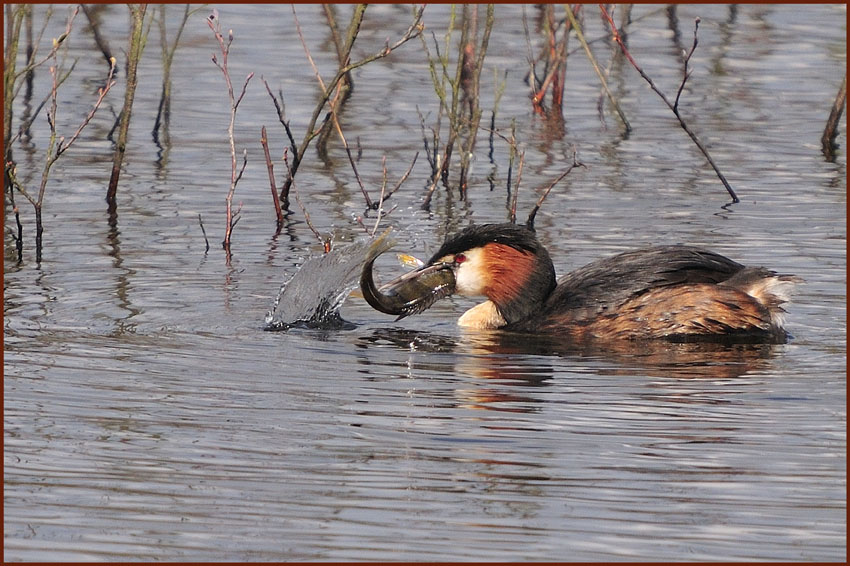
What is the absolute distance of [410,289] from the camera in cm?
820

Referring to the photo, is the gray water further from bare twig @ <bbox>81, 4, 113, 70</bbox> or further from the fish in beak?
bare twig @ <bbox>81, 4, 113, 70</bbox>

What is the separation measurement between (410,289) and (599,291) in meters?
0.97

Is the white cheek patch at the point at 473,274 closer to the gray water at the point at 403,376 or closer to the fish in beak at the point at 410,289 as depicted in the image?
the fish in beak at the point at 410,289

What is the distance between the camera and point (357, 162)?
12.0m

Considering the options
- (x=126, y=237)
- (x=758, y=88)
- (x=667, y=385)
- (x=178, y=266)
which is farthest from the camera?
(x=758, y=88)

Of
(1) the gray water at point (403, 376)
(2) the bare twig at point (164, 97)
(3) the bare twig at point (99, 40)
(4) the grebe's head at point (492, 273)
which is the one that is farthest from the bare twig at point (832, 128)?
(3) the bare twig at point (99, 40)

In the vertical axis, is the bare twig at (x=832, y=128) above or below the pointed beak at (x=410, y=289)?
below

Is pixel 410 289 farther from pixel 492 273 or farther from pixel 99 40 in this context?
pixel 99 40

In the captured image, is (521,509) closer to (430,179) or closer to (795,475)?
(795,475)

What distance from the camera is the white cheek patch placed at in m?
8.20

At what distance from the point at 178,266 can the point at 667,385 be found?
3436 millimetres

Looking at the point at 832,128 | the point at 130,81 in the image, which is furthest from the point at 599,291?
the point at 832,128

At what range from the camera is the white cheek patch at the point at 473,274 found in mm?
8195

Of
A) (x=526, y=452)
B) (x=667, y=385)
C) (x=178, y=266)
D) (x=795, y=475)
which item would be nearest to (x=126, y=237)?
(x=178, y=266)
